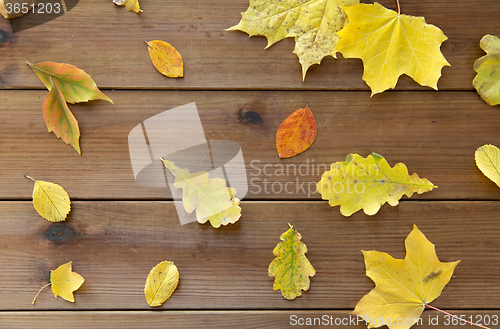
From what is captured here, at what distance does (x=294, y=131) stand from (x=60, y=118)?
0.44m

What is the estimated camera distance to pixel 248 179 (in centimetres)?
54

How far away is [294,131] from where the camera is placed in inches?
21.0

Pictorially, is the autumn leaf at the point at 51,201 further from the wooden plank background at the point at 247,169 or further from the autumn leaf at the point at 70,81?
the autumn leaf at the point at 70,81

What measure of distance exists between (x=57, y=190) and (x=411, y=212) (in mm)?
675

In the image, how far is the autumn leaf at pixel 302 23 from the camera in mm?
506

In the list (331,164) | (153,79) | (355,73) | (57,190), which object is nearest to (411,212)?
(331,164)

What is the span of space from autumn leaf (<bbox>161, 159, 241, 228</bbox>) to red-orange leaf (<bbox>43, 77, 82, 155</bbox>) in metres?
0.18

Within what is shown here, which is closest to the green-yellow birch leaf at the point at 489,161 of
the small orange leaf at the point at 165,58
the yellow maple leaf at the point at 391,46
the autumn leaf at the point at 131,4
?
the yellow maple leaf at the point at 391,46

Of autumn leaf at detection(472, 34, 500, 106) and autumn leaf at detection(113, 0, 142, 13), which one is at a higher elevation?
autumn leaf at detection(113, 0, 142, 13)

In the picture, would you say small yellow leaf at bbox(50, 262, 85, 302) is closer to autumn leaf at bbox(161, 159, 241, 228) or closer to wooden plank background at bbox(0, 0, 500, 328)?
wooden plank background at bbox(0, 0, 500, 328)

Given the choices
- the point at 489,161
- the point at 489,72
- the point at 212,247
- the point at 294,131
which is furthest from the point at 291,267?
the point at 489,72

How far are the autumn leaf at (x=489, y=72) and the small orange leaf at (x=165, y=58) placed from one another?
56 cm

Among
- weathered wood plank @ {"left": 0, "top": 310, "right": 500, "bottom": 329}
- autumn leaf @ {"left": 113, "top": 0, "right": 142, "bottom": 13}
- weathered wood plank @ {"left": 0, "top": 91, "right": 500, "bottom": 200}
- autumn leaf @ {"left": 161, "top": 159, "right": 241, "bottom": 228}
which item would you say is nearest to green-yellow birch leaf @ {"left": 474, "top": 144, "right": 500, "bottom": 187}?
weathered wood plank @ {"left": 0, "top": 91, "right": 500, "bottom": 200}

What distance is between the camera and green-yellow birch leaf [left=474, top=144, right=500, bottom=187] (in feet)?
1.70
